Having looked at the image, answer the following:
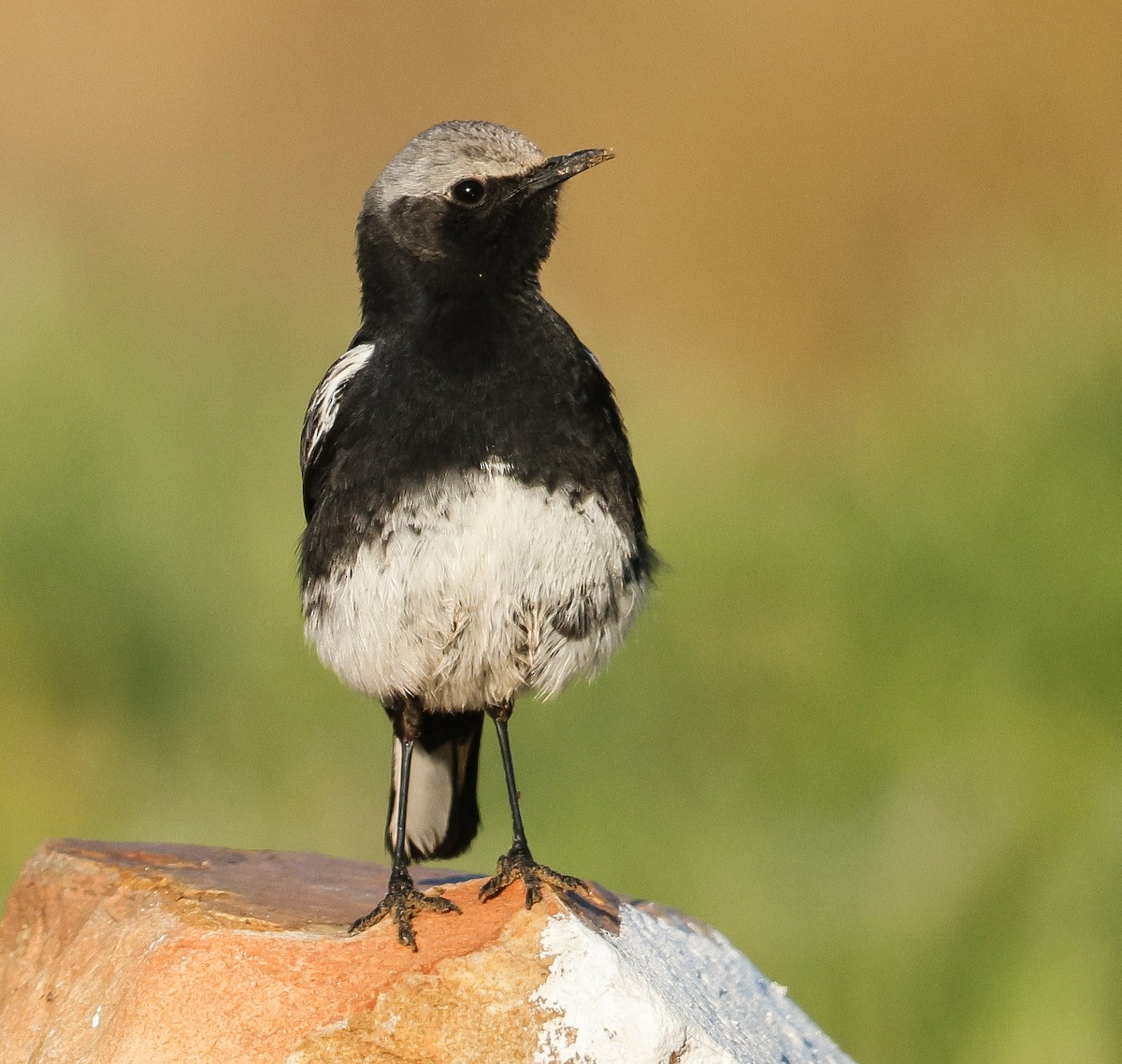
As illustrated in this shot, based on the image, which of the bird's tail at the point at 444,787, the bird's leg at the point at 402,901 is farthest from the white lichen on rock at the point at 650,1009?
the bird's tail at the point at 444,787

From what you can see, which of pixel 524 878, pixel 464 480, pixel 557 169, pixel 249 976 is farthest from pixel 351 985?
pixel 557 169

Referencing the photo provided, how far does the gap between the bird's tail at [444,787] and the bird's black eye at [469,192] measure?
1793 mm

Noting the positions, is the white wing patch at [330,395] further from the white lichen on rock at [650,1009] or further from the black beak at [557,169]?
the white lichen on rock at [650,1009]

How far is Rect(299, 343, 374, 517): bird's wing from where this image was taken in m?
5.87

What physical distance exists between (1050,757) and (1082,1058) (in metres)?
1.55

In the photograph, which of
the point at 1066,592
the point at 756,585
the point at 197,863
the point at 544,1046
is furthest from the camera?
the point at 756,585

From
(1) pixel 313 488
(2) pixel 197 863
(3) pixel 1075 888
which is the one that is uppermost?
(1) pixel 313 488

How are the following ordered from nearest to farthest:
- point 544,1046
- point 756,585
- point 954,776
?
point 544,1046 → point 954,776 → point 756,585

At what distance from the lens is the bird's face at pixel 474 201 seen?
596cm

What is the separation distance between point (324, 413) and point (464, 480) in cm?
73

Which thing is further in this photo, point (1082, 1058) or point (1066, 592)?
point (1066, 592)

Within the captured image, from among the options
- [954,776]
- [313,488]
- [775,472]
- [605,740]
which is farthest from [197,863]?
[775,472]

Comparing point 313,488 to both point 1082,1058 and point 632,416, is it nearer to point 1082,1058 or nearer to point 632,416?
point 1082,1058

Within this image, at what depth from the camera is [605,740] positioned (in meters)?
8.90
